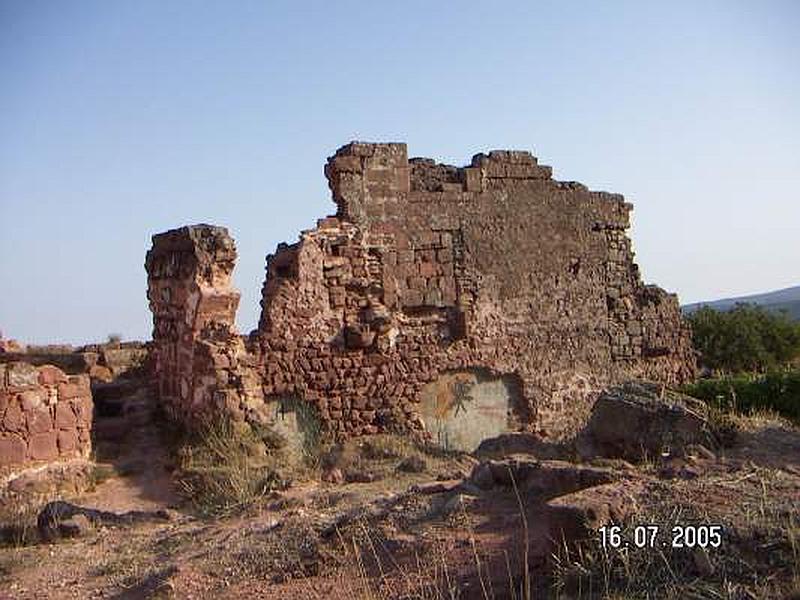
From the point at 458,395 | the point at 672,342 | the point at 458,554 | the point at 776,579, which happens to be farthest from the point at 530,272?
the point at 776,579

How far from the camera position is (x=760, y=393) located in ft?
38.9

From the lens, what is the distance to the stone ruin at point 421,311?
34.3 feet

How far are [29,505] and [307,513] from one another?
3.43 m

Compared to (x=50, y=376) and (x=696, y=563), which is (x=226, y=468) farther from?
(x=696, y=563)

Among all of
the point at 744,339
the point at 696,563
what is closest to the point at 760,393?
the point at 696,563

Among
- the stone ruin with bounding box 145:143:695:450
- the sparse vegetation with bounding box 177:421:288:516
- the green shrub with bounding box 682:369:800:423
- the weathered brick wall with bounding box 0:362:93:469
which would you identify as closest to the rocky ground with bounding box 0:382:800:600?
the sparse vegetation with bounding box 177:421:288:516

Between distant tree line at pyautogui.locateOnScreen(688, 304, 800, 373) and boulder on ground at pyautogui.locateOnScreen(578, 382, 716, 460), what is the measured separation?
44.5 ft

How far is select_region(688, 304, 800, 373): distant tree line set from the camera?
20891 millimetres

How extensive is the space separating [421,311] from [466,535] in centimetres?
642

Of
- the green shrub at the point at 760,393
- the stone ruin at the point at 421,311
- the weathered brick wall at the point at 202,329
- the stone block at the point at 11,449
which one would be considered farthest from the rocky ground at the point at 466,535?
the green shrub at the point at 760,393

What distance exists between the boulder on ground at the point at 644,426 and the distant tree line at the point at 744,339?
534 inches

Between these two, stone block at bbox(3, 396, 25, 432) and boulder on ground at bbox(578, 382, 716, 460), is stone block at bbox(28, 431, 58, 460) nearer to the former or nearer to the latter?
stone block at bbox(3, 396, 25, 432)

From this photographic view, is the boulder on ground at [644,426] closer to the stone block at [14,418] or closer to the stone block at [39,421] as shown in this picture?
the stone block at [39,421]

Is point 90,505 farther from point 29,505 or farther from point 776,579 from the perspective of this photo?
point 776,579
